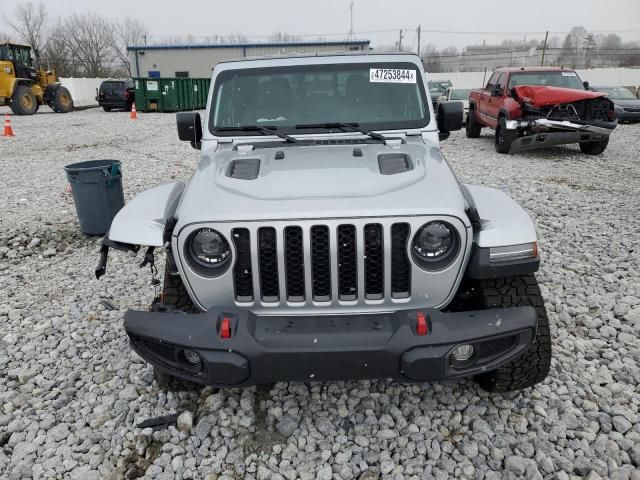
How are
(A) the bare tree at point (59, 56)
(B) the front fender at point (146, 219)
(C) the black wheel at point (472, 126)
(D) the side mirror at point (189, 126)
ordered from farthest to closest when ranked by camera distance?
1. (A) the bare tree at point (59, 56)
2. (C) the black wheel at point (472, 126)
3. (D) the side mirror at point (189, 126)
4. (B) the front fender at point (146, 219)

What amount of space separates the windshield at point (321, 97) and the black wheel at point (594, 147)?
8150 millimetres

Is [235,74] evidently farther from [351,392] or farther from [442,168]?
[351,392]

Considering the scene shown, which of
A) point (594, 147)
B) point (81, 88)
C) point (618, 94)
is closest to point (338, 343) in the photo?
point (594, 147)

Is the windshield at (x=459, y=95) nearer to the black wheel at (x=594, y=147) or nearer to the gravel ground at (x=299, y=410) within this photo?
the black wheel at (x=594, y=147)

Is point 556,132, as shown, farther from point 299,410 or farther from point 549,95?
point 299,410

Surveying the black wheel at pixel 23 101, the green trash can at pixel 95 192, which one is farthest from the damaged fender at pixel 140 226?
the black wheel at pixel 23 101

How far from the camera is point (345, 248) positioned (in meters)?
2.29

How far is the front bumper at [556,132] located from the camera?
9.46 metres

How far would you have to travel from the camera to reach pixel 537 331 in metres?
2.54

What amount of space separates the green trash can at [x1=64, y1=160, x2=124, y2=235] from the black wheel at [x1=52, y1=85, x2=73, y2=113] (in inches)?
788

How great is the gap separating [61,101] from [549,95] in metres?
21.1

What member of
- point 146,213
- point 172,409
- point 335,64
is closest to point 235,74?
point 335,64

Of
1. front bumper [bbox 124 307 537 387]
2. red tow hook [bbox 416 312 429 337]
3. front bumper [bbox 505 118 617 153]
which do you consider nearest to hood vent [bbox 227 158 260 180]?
front bumper [bbox 124 307 537 387]

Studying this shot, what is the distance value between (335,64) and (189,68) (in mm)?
37637
